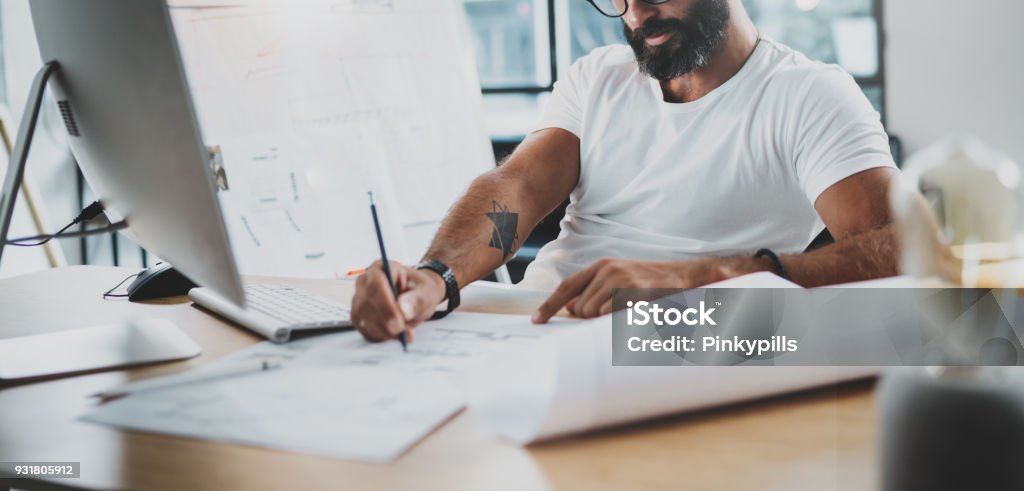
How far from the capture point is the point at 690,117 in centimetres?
151

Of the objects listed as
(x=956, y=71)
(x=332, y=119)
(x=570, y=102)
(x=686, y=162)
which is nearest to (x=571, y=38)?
(x=956, y=71)

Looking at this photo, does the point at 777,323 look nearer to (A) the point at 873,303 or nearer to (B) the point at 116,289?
(A) the point at 873,303

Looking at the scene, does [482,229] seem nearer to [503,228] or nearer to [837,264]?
[503,228]

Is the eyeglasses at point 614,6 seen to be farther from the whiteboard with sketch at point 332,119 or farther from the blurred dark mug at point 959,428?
the blurred dark mug at point 959,428

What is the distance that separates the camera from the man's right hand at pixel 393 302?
35.8 inches

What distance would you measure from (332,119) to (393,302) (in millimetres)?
1380

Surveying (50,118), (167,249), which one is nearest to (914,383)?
(167,249)

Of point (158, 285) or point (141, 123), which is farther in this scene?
point (158, 285)

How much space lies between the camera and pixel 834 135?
1312 millimetres

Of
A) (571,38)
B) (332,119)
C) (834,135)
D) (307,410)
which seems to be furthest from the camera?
(571,38)

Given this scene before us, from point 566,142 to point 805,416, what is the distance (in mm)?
1065

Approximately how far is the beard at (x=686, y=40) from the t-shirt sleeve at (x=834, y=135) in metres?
0.21

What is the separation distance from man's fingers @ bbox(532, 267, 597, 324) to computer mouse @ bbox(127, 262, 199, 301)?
22.7 inches

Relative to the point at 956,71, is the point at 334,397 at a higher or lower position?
higher
